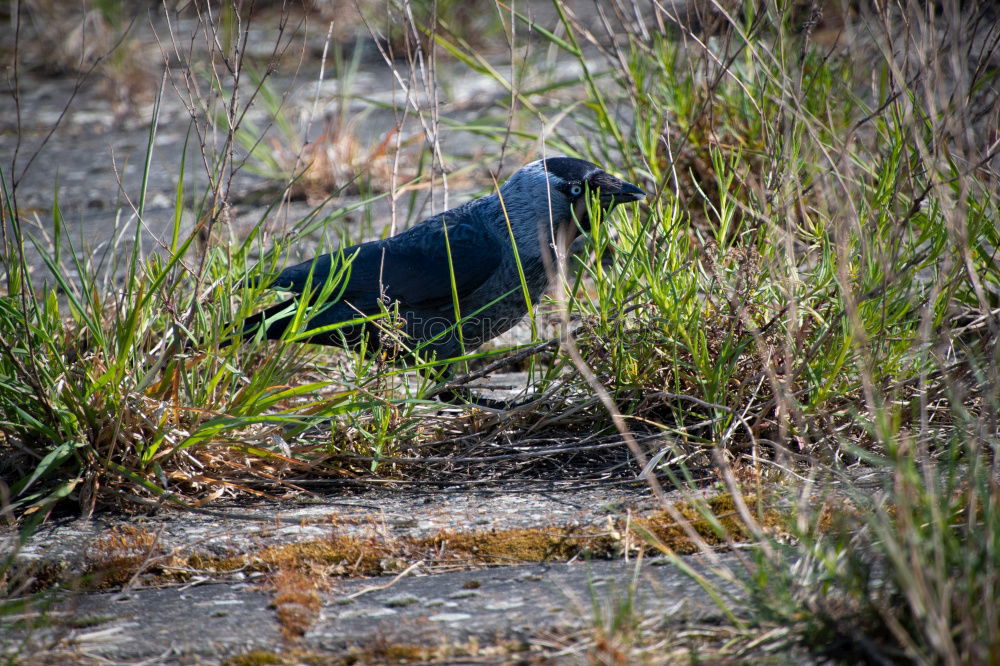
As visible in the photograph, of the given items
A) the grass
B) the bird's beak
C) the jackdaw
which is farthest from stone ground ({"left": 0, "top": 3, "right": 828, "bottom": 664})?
the bird's beak

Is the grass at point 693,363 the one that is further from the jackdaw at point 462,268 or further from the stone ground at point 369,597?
the jackdaw at point 462,268

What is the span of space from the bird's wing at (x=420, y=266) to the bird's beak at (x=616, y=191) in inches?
18.1

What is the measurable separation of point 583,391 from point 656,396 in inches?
10.1

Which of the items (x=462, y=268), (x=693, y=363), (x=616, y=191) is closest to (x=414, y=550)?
(x=693, y=363)

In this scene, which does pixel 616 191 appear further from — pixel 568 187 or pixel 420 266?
pixel 420 266

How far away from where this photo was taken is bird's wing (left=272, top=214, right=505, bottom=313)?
3.31 m

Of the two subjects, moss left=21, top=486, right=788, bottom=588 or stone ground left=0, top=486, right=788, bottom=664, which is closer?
stone ground left=0, top=486, right=788, bottom=664

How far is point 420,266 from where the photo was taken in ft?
10.9

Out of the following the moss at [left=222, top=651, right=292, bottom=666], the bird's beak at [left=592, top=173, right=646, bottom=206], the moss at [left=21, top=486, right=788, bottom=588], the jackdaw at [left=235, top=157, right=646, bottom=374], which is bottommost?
the moss at [left=21, top=486, right=788, bottom=588]

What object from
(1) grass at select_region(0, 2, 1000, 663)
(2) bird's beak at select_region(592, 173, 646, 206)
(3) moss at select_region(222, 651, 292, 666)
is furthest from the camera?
(2) bird's beak at select_region(592, 173, 646, 206)

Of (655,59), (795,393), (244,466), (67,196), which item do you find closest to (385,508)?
(244,466)

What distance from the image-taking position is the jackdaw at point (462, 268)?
328 cm

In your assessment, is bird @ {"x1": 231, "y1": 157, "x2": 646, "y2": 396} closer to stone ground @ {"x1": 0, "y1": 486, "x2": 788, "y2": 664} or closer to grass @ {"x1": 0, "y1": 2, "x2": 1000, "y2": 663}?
grass @ {"x1": 0, "y1": 2, "x2": 1000, "y2": 663}

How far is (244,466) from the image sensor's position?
2.30m
